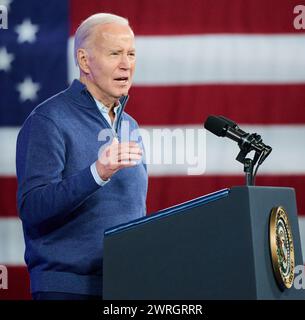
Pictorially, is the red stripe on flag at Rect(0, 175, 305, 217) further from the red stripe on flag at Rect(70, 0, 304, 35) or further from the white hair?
the white hair

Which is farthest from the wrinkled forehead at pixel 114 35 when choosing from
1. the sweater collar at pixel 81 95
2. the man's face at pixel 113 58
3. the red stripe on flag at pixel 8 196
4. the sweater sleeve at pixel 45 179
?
the red stripe on flag at pixel 8 196

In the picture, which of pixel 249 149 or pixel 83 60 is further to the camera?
pixel 83 60

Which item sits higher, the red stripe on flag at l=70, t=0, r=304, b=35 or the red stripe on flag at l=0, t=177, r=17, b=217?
the red stripe on flag at l=70, t=0, r=304, b=35

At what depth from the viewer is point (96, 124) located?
1646 mm

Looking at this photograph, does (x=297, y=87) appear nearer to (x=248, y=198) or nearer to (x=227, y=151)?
(x=227, y=151)

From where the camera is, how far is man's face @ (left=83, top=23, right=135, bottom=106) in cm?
166

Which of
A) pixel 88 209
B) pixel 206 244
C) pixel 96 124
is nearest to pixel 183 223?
pixel 206 244

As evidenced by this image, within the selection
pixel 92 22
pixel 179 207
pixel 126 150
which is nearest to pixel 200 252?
pixel 179 207

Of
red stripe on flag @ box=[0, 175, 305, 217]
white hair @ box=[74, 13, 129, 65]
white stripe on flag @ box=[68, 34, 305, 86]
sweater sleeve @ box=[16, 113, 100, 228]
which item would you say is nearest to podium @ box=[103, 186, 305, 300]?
sweater sleeve @ box=[16, 113, 100, 228]

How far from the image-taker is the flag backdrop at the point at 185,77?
254 cm

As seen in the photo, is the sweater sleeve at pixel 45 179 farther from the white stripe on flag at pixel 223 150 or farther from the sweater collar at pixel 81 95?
the white stripe on flag at pixel 223 150

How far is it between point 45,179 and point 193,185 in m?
1.14

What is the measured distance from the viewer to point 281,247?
51.4 inches

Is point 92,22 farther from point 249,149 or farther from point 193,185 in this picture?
point 193,185
